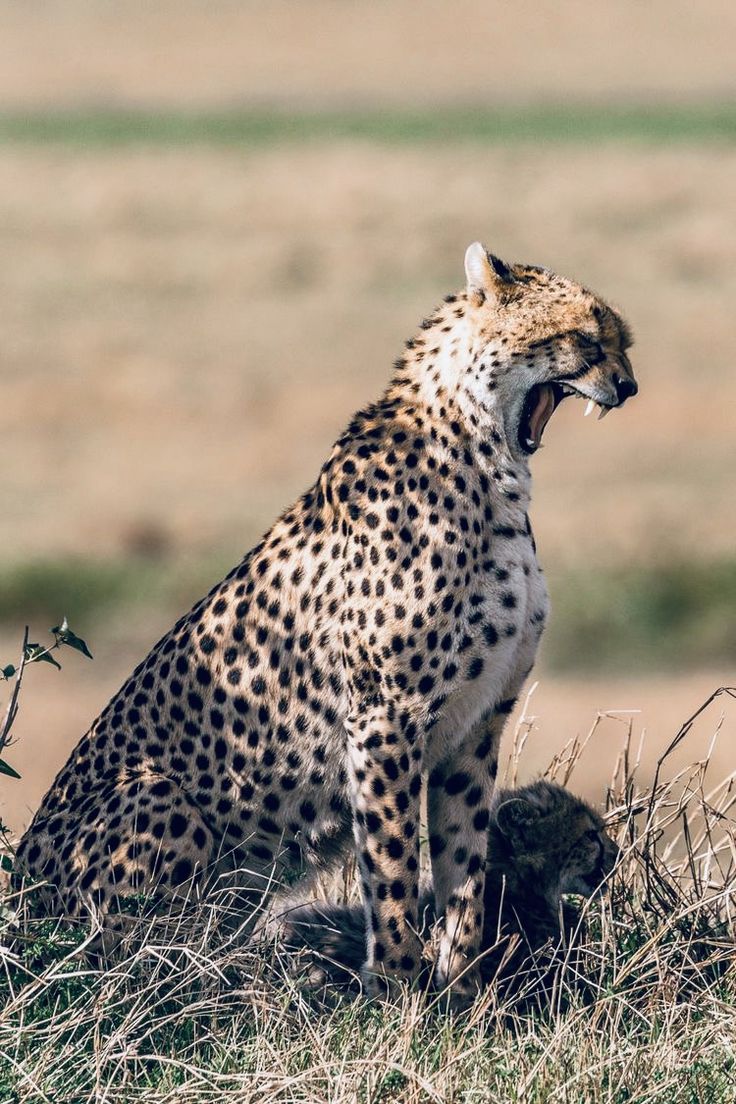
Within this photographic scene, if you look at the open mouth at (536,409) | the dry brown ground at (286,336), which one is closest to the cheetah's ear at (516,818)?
the open mouth at (536,409)

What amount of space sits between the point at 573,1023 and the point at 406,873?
1.81ft

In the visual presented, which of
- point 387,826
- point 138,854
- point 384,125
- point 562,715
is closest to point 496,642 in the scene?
point 387,826

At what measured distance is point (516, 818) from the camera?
509 centimetres

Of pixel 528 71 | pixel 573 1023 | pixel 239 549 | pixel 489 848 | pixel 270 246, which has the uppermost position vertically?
pixel 528 71

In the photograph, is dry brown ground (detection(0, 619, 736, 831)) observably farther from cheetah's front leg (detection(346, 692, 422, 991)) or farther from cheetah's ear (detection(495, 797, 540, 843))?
cheetah's front leg (detection(346, 692, 422, 991))

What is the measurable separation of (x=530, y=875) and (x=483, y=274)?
1.32 meters

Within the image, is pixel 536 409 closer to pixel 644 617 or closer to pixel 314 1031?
pixel 314 1031

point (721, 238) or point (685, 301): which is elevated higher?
point (721, 238)

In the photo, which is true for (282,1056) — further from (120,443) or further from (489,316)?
(120,443)

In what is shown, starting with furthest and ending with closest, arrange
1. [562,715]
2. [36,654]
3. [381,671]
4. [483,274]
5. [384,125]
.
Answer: [384,125], [562,715], [483,274], [381,671], [36,654]

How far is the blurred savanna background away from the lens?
40.4ft

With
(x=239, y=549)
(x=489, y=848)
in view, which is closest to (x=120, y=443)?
(x=239, y=549)

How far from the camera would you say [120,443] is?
1677 cm

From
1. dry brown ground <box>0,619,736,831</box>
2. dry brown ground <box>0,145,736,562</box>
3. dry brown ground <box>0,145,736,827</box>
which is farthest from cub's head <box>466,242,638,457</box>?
dry brown ground <box>0,145,736,562</box>
